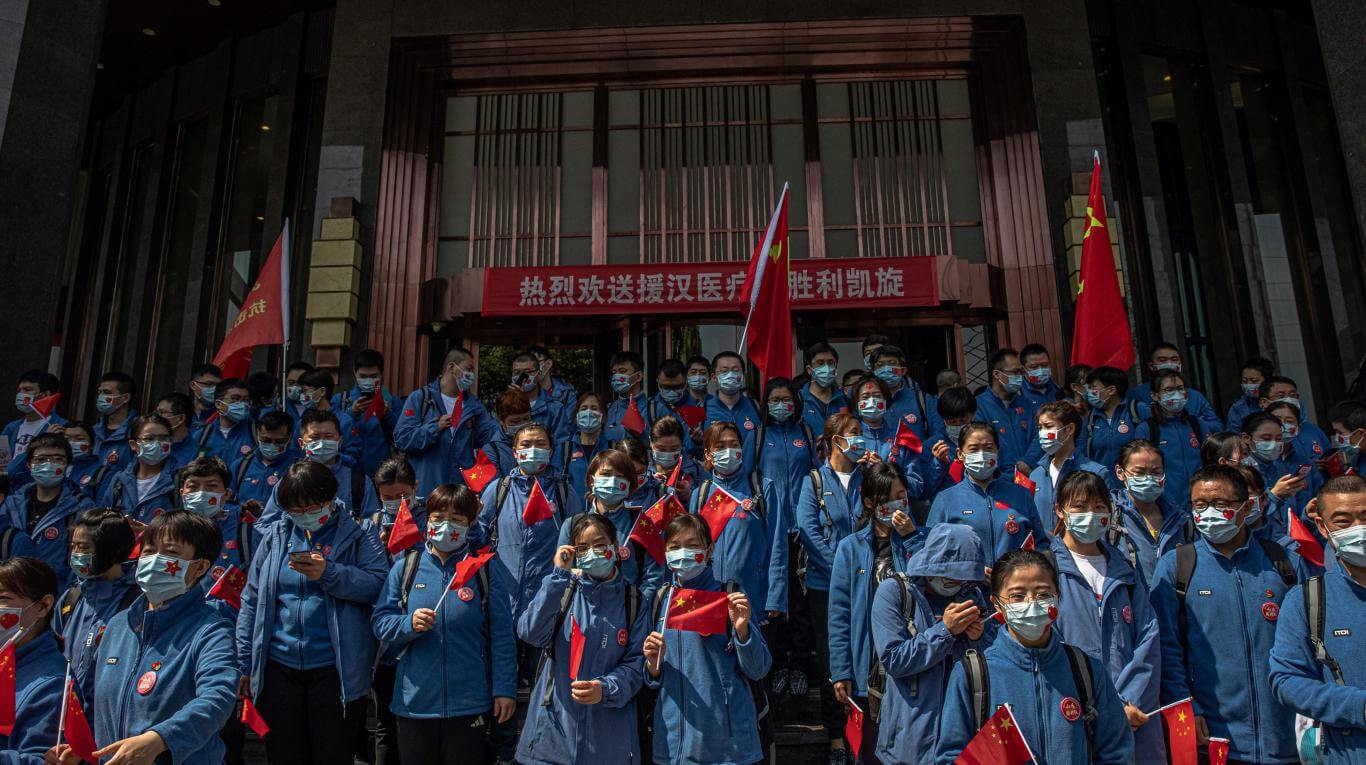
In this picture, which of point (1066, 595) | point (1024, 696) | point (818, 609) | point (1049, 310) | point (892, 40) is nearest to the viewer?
point (1024, 696)

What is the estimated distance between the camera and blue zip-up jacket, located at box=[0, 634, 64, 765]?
10.0 ft

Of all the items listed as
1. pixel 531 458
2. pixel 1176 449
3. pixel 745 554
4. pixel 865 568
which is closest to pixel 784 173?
pixel 1176 449

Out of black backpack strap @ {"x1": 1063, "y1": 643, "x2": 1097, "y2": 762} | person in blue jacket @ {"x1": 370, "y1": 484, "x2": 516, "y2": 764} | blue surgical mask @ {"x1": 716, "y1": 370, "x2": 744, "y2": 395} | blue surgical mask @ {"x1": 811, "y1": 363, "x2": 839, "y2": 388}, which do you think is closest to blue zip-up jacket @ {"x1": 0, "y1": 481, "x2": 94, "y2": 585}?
person in blue jacket @ {"x1": 370, "y1": 484, "x2": 516, "y2": 764}

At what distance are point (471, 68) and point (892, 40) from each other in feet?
17.1

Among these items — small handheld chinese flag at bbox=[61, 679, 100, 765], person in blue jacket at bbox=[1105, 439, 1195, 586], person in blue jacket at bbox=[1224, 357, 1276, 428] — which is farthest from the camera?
person in blue jacket at bbox=[1224, 357, 1276, 428]

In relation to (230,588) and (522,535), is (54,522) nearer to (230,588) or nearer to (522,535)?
(230,588)

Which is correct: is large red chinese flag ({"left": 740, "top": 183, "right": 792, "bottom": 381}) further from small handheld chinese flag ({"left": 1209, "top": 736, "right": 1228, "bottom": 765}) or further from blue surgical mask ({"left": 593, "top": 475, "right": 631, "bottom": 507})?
small handheld chinese flag ({"left": 1209, "top": 736, "right": 1228, "bottom": 765})

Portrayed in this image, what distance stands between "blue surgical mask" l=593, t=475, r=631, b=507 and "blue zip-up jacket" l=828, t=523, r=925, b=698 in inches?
44.9

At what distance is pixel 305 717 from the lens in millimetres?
4242

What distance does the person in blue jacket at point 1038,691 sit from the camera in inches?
127

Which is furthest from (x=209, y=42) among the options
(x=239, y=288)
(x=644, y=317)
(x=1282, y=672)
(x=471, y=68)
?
(x=1282, y=672)

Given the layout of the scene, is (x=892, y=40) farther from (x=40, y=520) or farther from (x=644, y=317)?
(x=40, y=520)

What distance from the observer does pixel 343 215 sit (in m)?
10.7

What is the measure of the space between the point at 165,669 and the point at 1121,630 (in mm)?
3802
